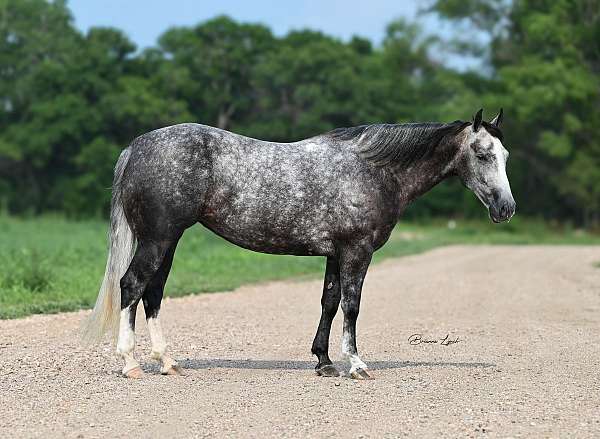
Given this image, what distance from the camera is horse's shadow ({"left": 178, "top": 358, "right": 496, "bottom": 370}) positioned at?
25.9ft

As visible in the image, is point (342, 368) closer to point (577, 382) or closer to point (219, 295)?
point (577, 382)

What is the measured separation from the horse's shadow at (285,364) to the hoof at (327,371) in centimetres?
39

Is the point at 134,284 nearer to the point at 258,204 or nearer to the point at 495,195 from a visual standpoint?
the point at 258,204

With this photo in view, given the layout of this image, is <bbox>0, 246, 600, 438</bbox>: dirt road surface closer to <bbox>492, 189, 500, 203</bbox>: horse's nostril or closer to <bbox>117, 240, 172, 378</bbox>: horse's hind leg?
<bbox>117, 240, 172, 378</bbox>: horse's hind leg

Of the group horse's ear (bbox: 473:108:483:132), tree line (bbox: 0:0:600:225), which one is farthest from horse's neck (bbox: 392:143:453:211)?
tree line (bbox: 0:0:600:225)

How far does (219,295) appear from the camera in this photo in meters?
14.5

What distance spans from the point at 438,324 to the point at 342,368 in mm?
3371

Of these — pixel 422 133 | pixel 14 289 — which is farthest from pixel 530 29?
pixel 422 133

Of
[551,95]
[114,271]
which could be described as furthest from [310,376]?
[551,95]

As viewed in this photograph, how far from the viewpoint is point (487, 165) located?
7.63m

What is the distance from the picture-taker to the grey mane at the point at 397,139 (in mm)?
7688

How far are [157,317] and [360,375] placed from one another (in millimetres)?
1667

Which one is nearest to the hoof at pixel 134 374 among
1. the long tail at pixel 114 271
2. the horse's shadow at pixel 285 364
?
the long tail at pixel 114 271

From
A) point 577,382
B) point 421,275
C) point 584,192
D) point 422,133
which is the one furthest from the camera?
point 584,192
